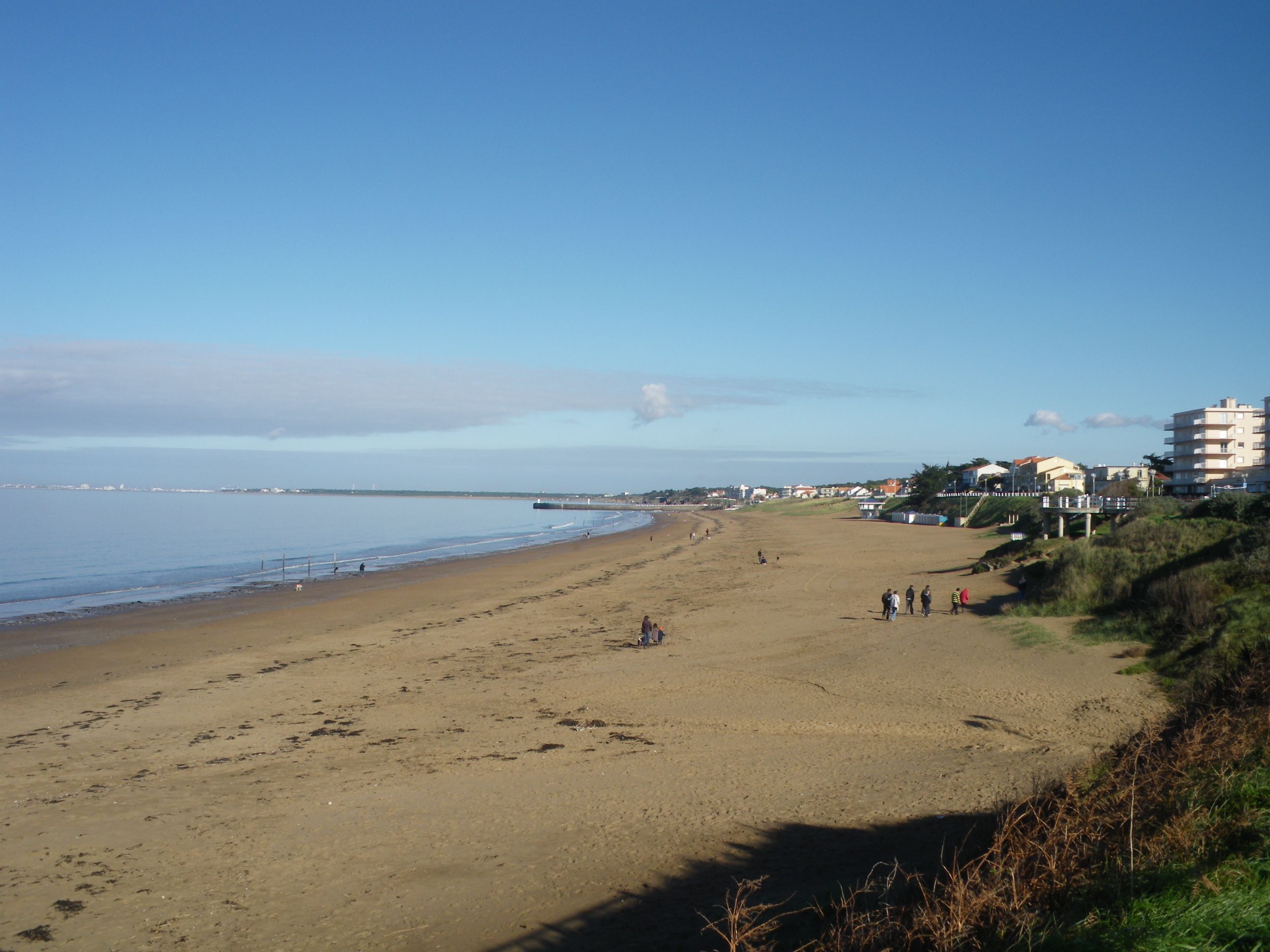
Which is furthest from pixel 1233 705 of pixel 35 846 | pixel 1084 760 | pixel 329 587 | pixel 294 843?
pixel 329 587

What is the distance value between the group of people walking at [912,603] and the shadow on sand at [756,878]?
44.7 feet

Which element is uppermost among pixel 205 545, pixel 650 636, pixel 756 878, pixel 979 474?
pixel 979 474

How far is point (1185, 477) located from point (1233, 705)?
76.9 meters

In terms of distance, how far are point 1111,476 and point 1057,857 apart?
87644mm

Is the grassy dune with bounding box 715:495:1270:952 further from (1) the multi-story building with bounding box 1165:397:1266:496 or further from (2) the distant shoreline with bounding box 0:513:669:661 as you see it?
(1) the multi-story building with bounding box 1165:397:1266:496

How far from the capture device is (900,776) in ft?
33.6

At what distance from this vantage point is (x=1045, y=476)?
92062mm

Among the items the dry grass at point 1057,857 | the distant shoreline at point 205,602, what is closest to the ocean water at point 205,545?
the distant shoreline at point 205,602

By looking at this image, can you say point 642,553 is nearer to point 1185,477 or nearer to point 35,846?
point 35,846

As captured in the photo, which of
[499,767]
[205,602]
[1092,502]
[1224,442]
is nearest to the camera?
[499,767]

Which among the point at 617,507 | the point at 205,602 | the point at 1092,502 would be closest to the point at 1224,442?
the point at 1092,502

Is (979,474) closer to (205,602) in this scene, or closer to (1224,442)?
(1224,442)

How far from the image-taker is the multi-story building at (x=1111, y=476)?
229ft

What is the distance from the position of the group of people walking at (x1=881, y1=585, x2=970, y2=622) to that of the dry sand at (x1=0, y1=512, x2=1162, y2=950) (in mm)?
394
